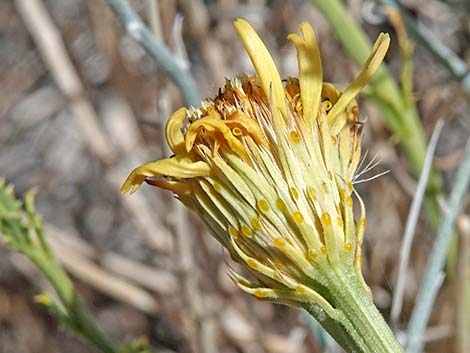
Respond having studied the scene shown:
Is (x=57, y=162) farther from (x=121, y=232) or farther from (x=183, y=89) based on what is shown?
(x=183, y=89)

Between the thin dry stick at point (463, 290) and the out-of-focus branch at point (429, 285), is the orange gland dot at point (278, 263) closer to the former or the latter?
the out-of-focus branch at point (429, 285)

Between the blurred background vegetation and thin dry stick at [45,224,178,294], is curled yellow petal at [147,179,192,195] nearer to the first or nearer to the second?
the blurred background vegetation

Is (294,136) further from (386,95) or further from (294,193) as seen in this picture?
(386,95)

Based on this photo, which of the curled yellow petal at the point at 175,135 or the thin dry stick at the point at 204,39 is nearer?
the curled yellow petal at the point at 175,135

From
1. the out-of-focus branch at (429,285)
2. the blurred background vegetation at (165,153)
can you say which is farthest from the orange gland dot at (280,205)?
the blurred background vegetation at (165,153)

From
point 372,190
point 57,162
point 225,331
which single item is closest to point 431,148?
point 372,190
